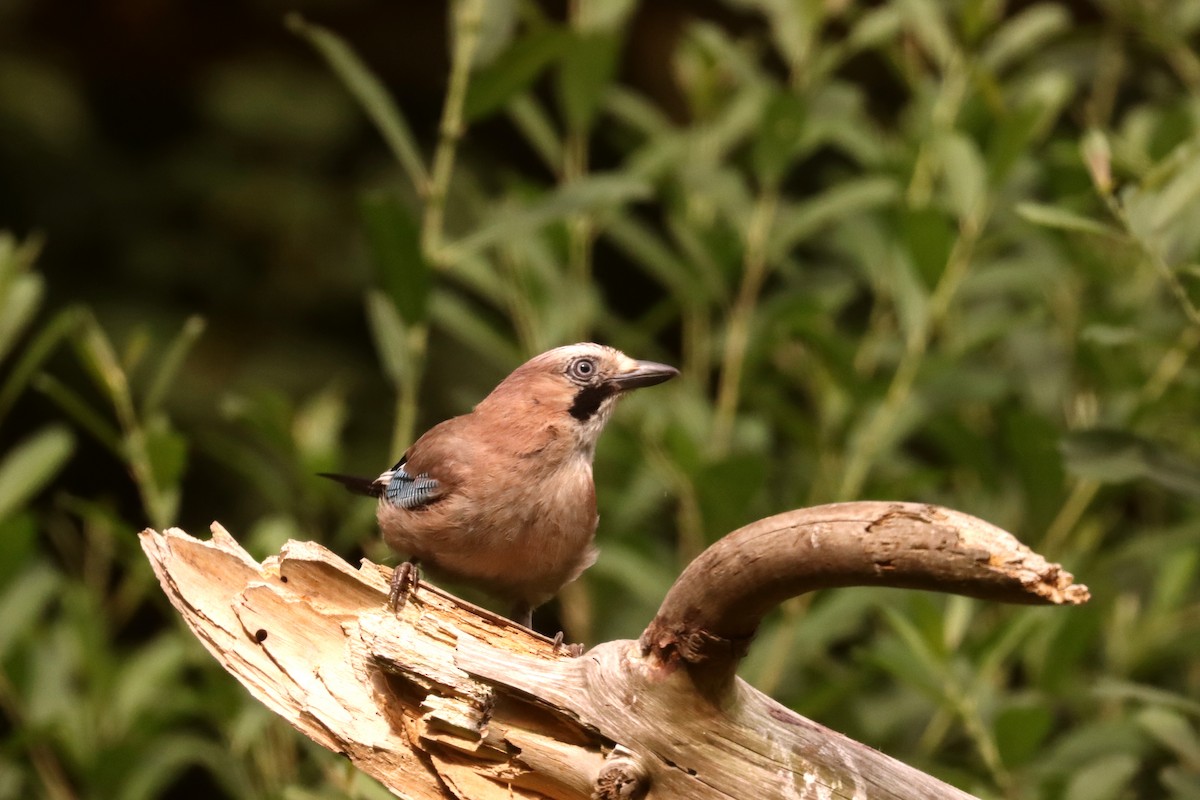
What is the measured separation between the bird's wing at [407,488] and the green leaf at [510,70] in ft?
2.82

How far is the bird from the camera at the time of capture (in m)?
2.91

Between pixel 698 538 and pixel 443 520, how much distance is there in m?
0.97

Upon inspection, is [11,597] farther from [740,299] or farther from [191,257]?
[191,257]

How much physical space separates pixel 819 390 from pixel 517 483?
4.25ft

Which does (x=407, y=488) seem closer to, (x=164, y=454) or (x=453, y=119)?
(x=164, y=454)

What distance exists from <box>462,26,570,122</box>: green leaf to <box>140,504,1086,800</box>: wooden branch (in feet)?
4.12

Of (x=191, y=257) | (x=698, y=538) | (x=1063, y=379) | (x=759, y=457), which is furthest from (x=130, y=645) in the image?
(x=1063, y=379)

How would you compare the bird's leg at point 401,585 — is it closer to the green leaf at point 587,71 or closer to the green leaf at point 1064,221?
the green leaf at point 1064,221

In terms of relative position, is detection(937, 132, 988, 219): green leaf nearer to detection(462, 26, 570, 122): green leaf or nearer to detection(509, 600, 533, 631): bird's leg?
detection(462, 26, 570, 122): green leaf

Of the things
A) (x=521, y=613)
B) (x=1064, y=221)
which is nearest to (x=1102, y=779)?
(x=1064, y=221)

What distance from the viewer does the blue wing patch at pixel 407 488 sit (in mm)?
2959

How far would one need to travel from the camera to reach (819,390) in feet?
13.1

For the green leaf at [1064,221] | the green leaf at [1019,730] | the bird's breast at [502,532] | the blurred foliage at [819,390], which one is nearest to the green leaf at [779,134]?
the blurred foliage at [819,390]

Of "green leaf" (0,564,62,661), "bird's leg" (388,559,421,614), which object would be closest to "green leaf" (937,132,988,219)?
"bird's leg" (388,559,421,614)
